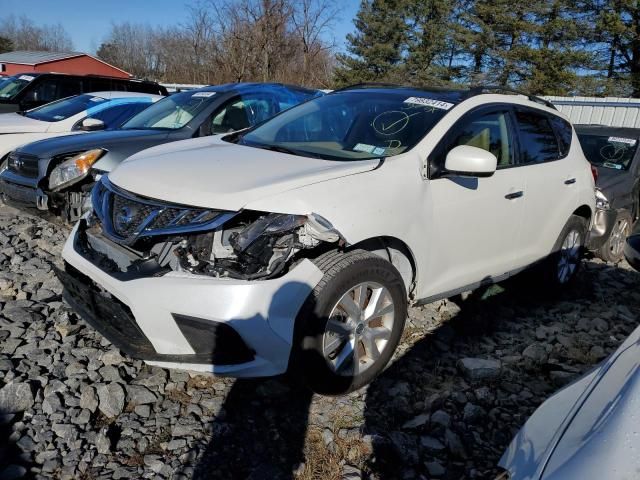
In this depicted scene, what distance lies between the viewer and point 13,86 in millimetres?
9453

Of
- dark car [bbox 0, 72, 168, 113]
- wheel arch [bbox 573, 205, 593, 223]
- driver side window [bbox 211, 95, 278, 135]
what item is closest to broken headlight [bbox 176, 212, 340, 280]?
wheel arch [bbox 573, 205, 593, 223]

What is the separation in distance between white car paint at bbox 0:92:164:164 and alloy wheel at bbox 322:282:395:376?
16.4 feet

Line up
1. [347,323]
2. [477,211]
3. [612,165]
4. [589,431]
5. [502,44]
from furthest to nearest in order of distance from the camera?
[502,44], [612,165], [477,211], [347,323], [589,431]

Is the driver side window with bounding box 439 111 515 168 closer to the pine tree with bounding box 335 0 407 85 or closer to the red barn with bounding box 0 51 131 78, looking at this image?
the pine tree with bounding box 335 0 407 85

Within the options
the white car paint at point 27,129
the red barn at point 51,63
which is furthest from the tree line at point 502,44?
the white car paint at point 27,129

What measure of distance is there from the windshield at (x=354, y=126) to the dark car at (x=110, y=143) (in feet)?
5.45

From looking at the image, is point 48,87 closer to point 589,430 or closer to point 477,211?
point 477,211

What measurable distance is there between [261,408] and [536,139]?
2.81m

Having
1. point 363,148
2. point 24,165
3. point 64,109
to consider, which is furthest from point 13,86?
point 363,148

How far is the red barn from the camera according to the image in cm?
3544

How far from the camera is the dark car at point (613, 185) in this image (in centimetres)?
545

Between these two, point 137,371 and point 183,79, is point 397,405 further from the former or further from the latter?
point 183,79

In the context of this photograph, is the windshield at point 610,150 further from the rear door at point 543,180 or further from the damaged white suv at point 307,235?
the damaged white suv at point 307,235

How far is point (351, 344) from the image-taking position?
2.68 m
